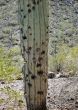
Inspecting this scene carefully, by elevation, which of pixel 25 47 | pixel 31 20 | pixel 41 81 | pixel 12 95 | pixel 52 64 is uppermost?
pixel 31 20

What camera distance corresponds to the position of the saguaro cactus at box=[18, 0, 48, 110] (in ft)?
15.4

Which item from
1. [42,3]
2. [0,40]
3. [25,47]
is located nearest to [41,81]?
[25,47]

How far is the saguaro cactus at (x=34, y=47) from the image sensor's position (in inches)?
185

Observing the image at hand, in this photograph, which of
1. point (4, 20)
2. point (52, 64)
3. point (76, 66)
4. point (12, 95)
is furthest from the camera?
point (4, 20)

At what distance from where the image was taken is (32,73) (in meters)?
4.88

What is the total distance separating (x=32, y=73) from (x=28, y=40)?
394mm

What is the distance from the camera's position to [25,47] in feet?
15.8

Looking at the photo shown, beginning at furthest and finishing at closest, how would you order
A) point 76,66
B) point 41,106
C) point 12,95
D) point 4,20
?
1. point 4,20
2. point 76,66
3. point 12,95
4. point 41,106

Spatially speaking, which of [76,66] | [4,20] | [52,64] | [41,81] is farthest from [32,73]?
[4,20]

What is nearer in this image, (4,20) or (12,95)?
(12,95)

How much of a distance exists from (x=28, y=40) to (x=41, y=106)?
Answer: 2.77 feet

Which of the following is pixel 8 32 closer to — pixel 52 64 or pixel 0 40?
pixel 0 40

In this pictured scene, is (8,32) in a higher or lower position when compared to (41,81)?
lower

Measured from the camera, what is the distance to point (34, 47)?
4.79 m
